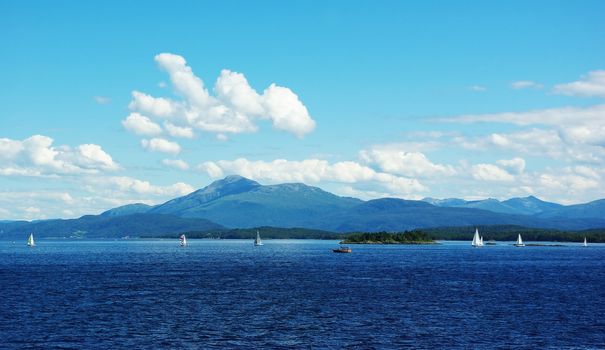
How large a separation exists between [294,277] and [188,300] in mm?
50687

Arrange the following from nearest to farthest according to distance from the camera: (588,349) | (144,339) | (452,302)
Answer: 1. (588,349)
2. (144,339)
3. (452,302)

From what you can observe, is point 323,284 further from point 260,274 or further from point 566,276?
point 566,276

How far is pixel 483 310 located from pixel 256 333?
33.7 meters

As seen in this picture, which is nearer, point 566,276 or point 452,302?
point 452,302

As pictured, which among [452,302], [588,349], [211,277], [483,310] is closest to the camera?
[588,349]

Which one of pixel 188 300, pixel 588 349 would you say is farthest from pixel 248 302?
pixel 588 349

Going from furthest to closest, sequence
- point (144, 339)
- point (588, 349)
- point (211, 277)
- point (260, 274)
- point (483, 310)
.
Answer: point (260, 274), point (211, 277), point (483, 310), point (144, 339), point (588, 349)

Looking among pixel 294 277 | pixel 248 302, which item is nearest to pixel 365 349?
pixel 248 302

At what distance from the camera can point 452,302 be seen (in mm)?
96688

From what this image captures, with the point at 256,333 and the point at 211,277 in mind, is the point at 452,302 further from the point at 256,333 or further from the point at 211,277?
the point at 211,277

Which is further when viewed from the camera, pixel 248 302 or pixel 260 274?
pixel 260 274

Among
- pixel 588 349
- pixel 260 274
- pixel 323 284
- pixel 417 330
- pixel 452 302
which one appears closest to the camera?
pixel 588 349

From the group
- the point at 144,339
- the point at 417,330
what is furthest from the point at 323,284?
the point at 144,339

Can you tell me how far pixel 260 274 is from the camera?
514 feet
